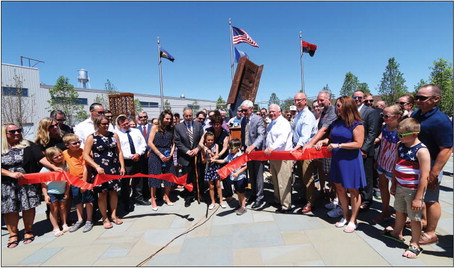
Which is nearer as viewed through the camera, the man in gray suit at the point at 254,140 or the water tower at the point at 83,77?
the man in gray suit at the point at 254,140

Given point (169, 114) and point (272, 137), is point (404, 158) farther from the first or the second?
point (169, 114)

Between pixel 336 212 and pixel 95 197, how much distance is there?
14.2ft

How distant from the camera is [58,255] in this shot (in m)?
3.04

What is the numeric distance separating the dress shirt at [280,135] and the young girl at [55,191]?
3.65 m

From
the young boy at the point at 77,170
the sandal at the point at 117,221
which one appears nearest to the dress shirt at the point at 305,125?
the sandal at the point at 117,221

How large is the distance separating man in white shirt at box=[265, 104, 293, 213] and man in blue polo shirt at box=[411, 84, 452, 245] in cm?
181

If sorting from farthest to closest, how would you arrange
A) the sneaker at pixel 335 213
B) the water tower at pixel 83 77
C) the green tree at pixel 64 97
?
the water tower at pixel 83 77 < the green tree at pixel 64 97 < the sneaker at pixel 335 213

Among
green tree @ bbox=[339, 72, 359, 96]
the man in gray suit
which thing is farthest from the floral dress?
green tree @ bbox=[339, 72, 359, 96]

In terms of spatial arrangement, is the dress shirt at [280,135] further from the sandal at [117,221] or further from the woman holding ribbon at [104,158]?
the sandal at [117,221]

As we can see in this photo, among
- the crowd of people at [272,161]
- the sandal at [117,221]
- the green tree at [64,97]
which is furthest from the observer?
the green tree at [64,97]

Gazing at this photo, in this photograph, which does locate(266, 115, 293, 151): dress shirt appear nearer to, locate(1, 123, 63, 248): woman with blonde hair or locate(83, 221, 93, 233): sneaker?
locate(83, 221, 93, 233): sneaker

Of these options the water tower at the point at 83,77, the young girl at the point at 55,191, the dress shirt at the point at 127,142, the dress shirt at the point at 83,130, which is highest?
the water tower at the point at 83,77

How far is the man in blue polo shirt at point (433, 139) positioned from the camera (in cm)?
243

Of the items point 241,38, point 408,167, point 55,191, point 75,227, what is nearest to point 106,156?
point 55,191
